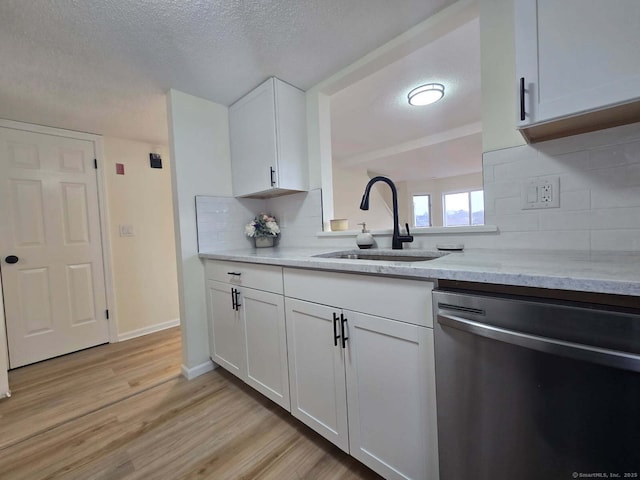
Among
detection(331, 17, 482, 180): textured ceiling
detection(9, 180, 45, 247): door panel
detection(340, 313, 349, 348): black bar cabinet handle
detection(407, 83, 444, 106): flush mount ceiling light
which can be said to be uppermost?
detection(331, 17, 482, 180): textured ceiling

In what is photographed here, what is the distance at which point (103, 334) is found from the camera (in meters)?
2.70

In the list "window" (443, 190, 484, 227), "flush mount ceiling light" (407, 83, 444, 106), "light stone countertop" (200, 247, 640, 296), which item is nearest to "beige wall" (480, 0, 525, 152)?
"light stone countertop" (200, 247, 640, 296)

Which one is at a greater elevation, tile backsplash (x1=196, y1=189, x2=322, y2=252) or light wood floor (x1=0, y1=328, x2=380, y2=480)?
tile backsplash (x1=196, y1=189, x2=322, y2=252)

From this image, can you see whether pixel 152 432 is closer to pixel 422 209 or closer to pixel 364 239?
pixel 364 239

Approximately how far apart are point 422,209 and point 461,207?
3.17 feet

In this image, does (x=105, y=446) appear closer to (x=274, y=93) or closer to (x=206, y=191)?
(x=206, y=191)

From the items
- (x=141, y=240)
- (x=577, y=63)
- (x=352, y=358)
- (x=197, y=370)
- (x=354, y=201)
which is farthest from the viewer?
(x=354, y=201)

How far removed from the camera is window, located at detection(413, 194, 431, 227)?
745cm

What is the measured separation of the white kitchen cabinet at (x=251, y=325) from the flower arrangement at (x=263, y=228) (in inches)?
15.7

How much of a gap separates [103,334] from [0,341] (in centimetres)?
87

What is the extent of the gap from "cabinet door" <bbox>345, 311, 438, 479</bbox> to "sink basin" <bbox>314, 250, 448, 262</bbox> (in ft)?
1.72

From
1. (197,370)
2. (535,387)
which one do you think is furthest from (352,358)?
(197,370)

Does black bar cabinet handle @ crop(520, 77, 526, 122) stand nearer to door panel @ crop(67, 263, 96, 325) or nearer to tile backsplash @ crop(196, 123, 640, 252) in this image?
tile backsplash @ crop(196, 123, 640, 252)

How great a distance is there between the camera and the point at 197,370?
6.66 feet
